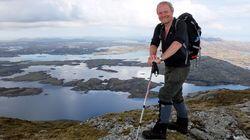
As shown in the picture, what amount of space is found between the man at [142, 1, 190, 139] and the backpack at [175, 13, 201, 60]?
32 centimetres

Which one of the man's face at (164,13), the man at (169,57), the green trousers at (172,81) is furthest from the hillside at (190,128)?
the man's face at (164,13)

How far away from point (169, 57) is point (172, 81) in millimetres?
972

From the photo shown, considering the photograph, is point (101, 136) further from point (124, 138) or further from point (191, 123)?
point (191, 123)

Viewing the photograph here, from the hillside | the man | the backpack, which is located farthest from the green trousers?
the hillside

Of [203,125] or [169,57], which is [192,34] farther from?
[203,125]

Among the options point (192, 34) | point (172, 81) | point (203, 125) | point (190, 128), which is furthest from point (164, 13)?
point (203, 125)

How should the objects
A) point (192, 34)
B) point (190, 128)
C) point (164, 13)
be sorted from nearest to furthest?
point (164, 13) < point (192, 34) < point (190, 128)

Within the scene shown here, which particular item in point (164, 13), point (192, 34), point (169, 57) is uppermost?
point (164, 13)

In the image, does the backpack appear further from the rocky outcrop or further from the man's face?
the rocky outcrop

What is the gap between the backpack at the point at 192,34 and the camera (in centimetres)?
1118

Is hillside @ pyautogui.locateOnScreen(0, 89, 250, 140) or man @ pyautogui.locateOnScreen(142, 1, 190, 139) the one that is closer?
man @ pyautogui.locateOnScreen(142, 1, 190, 139)

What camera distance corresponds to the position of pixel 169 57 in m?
11.3

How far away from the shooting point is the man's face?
10820 millimetres

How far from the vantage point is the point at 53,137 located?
17.5 m
